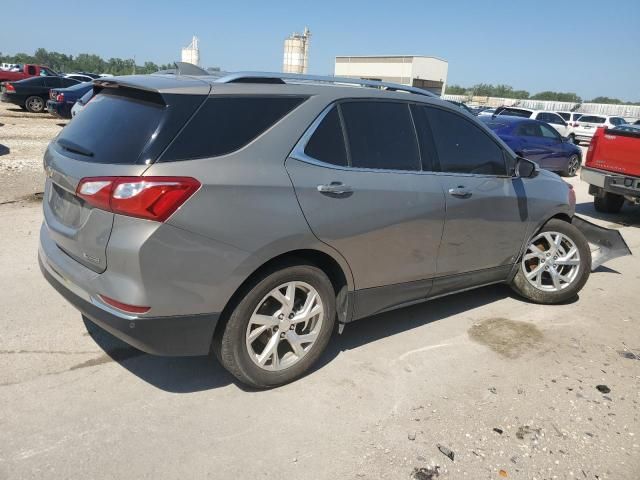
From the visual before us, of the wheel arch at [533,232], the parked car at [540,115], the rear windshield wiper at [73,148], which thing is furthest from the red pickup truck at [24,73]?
the wheel arch at [533,232]

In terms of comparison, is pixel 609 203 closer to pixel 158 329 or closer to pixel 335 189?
pixel 335 189

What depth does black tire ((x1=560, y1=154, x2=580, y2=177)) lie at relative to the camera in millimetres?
15125

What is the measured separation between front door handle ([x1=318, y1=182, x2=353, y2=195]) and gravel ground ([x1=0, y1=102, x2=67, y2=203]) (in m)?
6.19

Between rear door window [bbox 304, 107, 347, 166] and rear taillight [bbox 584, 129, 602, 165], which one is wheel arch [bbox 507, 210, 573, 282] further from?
rear taillight [bbox 584, 129, 602, 165]

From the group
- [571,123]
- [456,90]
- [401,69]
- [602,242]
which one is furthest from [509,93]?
[602,242]

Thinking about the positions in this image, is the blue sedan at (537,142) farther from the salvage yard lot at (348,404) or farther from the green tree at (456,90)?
the green tree at (456,90)

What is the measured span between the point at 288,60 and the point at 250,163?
49733mm

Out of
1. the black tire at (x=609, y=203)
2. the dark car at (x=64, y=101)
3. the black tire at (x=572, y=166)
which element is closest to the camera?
the black tire at (x=609, y=203)

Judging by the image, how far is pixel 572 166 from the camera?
1535 cm

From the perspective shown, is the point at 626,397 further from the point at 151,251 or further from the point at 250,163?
the point at 151,251

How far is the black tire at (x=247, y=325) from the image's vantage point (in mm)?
2963

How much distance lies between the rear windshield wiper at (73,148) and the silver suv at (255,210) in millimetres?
10

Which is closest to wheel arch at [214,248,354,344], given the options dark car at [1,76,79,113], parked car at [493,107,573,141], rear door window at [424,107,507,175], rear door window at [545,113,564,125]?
rear door window at [424,107,507,175]

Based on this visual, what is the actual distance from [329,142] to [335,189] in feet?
1.01
